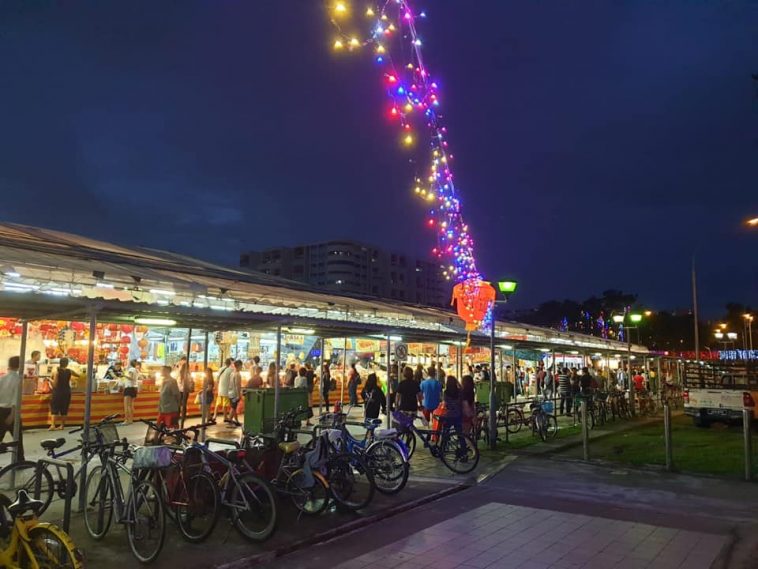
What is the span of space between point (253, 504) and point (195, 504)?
652mm

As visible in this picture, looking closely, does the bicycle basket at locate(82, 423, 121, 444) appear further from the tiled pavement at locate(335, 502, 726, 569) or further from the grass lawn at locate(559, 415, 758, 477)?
the grass lawn at locate(559, 415, 758, 477)

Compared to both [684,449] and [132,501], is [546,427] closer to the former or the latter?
[684,449]

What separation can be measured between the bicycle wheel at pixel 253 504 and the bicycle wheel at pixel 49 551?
6.73 ft

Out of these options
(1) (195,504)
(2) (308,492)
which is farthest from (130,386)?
(1) (195,504)

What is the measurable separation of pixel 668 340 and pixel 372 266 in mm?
51906

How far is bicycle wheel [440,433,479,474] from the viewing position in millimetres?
10461

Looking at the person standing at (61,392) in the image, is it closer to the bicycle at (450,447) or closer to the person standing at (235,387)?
the person standing at (235,387)

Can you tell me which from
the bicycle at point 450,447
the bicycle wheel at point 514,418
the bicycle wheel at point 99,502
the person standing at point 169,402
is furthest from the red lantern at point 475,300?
the bicycle wheel at point 99,502

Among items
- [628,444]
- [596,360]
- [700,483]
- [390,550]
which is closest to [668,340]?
[596,360]

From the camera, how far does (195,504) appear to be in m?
6.45

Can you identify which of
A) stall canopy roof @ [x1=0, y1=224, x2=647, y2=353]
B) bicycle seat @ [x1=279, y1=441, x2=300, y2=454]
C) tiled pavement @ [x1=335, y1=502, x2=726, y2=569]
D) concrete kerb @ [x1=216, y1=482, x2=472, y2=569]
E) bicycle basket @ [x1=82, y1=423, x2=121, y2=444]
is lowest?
concrete kerb @ [x1=216, y1=482, x2=472, y2=569]

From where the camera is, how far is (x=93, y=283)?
11492mm

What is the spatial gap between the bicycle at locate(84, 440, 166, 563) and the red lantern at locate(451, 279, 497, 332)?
11133 mm

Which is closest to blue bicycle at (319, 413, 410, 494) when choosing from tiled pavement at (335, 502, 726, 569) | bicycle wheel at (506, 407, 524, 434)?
tiled pavement at (335, 502, 726, 569)
